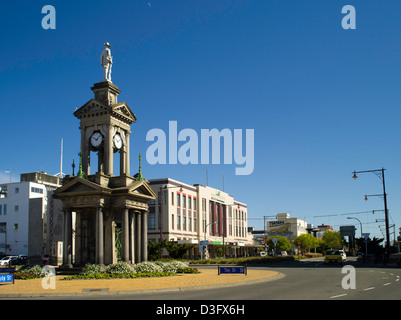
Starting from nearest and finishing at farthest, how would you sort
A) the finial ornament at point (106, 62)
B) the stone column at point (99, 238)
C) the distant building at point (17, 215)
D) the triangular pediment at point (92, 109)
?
the stone column at point (99, 238) → the triangular pediment at point (92, 109) → the finial ornament at point (106, 62) → the distant building at point (17, 215)

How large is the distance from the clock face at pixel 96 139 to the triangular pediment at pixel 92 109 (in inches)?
60.8

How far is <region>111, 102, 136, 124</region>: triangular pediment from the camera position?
107 ft

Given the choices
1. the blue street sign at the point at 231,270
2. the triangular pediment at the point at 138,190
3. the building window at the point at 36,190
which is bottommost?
the blue street sign at the point at 231,270

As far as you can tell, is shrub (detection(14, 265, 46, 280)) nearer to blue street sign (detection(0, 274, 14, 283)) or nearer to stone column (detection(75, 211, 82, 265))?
stone column (detection(75, 211, 82, 265))

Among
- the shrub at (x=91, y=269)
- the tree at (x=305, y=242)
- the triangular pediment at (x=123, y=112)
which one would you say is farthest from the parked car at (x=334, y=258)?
the tree at (x=305, y=242)

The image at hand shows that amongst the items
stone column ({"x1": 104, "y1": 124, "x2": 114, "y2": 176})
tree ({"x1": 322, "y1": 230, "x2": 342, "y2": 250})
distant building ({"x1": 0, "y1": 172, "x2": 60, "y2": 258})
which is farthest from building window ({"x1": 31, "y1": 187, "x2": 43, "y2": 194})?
tree ({"x1": 322, "y1": 230, "x2": 342, "y2": 250})

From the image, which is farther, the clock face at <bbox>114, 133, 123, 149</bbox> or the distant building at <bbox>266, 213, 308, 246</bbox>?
the distant building at <bbox>266, 213, 308, 246</bbox>

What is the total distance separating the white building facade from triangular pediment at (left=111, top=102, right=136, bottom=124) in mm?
33786

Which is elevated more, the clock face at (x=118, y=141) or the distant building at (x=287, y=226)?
the clock face at (x=118, y=141)

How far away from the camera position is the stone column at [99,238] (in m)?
29.1

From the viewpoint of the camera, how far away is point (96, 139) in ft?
107

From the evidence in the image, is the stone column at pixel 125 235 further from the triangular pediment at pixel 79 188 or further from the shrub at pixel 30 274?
the shrub at pixel 30 274
